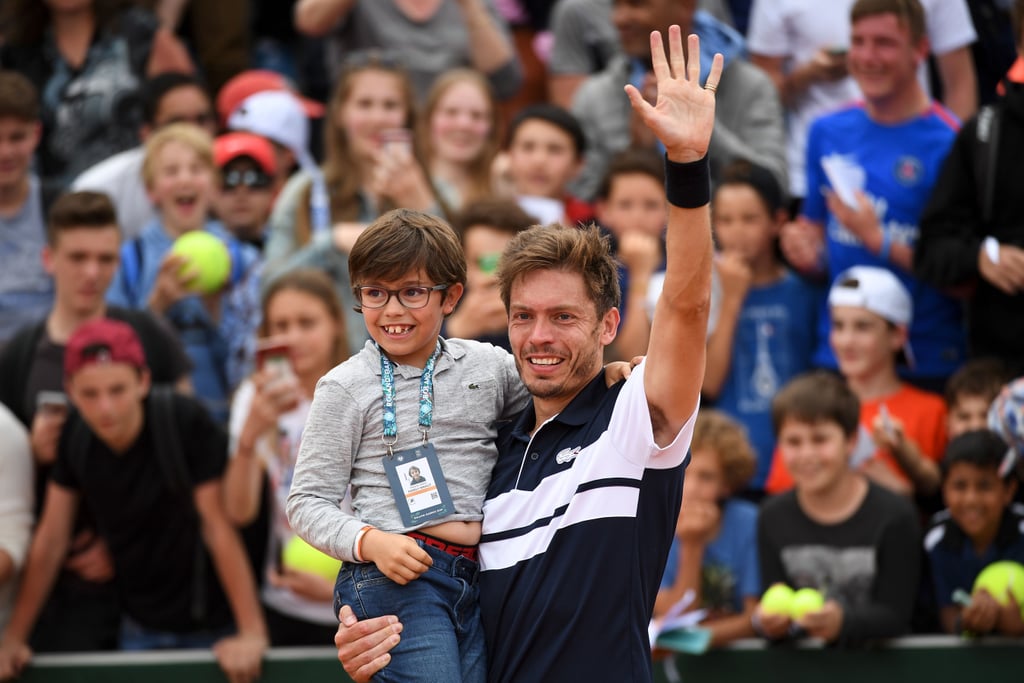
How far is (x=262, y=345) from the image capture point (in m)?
6.76

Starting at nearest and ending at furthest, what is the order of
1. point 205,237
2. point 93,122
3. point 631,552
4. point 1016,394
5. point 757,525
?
point 631,552
point 1016,394
point 757,525
point 205,237
point 93,122

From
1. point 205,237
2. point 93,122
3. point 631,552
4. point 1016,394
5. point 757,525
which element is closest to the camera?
point 631,552

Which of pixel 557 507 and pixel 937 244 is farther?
pixel 937 244

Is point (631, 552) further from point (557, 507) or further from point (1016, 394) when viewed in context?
point (1016, 394)

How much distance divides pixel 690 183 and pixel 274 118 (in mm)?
5378

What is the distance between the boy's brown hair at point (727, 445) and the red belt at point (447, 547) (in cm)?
285

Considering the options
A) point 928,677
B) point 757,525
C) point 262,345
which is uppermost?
point 262,345

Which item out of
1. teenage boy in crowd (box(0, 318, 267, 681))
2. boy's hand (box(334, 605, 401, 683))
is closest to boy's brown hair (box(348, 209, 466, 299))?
boy's hand (box(334, 605, 401, 683))

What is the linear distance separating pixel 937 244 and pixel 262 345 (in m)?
3.02

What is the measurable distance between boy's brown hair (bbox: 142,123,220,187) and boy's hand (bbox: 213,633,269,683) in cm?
270

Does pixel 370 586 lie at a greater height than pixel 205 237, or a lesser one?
lesser

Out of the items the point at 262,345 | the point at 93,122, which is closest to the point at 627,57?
the point at 262,345

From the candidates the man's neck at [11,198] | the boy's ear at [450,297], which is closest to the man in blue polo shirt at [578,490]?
the boy's ear at [450,297]

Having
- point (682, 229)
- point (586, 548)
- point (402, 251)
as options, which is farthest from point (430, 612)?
point (682, 229)
